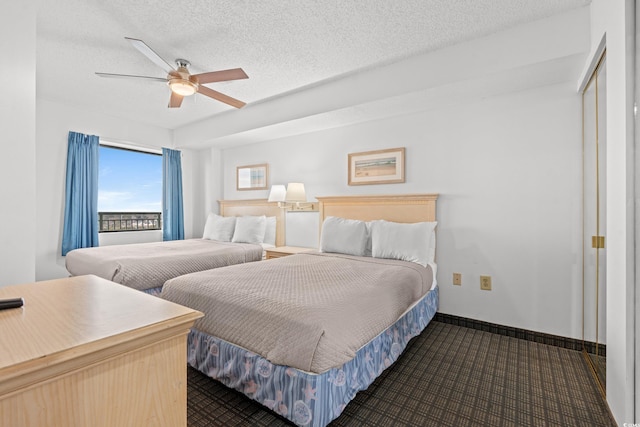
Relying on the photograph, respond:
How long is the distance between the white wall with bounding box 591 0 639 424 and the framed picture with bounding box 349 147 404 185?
184 centimetres

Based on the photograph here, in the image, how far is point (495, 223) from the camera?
Result: 9.32 ft

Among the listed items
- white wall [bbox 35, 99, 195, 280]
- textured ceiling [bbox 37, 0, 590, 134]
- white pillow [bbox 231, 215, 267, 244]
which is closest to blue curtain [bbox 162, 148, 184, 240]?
white wall [bbox 35, 99, 195, 280]

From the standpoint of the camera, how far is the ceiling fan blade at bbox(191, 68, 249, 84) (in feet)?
7.63

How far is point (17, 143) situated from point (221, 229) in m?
3.25

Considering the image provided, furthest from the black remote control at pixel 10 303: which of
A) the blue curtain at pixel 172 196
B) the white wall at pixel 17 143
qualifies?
the blue curtain at pixel 172 196

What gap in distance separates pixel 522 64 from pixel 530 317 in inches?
80.8

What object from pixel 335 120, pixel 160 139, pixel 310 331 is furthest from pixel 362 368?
pixel 160 139

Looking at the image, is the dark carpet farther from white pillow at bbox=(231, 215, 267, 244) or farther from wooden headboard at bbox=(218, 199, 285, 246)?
wooden headboard at bbox=(218, 199, 285, 246)

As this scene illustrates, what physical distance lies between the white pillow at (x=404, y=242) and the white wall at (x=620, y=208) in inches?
51.8

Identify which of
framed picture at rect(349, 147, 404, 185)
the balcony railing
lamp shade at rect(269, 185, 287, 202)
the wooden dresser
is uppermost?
framed picture at rect(349, 147, 404, 185)

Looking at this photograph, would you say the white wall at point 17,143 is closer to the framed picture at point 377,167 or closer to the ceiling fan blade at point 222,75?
the ceiling fan blade at point 222,75

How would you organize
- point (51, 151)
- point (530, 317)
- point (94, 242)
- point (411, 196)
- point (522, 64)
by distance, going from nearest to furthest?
point (522, 64) → point (530, 317) → point (411, 196) → point (51, 151) → point (94, 242)

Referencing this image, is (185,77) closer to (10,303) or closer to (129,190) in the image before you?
(10,303)

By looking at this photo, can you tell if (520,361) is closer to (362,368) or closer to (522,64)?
(362,368)
